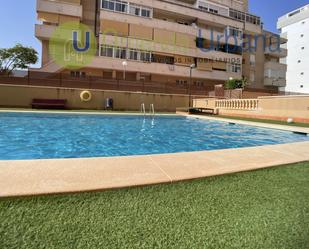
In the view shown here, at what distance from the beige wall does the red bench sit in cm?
64

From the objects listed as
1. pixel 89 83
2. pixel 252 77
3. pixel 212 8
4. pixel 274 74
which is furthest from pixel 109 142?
pixel 274 74

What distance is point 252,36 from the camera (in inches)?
1718

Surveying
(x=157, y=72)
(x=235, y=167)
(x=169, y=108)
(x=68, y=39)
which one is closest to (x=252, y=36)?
(x=157, y=72)

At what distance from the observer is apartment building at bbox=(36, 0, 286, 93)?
30000 millimetres

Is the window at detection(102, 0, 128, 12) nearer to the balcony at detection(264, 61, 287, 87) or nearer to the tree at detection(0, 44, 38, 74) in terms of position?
the tree at detection(0, 44, 38, 74)

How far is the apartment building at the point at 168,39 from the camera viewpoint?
3000 cm

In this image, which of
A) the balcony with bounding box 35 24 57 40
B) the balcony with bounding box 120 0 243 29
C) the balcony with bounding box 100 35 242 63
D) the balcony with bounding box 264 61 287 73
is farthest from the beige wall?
the balcony with bounding box 264 61 287 73

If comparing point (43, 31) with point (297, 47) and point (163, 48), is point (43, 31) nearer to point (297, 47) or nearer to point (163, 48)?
point (163, 48)

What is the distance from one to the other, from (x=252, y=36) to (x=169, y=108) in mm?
29181

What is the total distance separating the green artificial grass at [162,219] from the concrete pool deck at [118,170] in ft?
0.57

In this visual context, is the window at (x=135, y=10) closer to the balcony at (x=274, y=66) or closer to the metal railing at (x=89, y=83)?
the metal railing at (x=89, y=83)

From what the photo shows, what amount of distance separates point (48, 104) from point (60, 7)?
633 inches

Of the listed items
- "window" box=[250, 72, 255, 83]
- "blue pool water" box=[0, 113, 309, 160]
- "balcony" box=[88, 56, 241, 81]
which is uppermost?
"window" box=[250, 72, 255, 83]

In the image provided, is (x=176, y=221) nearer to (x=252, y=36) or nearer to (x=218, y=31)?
(x=218, y=31)
